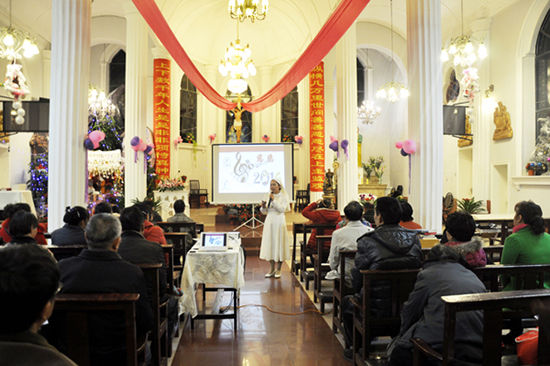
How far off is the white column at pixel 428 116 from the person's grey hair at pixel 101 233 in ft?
11.6

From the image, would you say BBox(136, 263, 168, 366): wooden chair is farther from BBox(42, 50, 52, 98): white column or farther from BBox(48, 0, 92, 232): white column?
BBox(42, 50, 52, 98): white column

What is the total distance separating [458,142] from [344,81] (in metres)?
6.01

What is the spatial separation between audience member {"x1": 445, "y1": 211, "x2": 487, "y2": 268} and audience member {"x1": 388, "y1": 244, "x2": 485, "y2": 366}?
127mm

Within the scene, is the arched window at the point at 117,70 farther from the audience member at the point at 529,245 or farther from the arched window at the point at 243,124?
the audience member at the point at 529,245

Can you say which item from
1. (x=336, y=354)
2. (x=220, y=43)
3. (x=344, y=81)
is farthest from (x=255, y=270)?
(x=220, y=43)

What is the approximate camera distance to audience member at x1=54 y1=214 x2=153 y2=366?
1805mm

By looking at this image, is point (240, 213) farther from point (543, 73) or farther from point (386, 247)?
point (543, 73)

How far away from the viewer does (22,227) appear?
2.56m

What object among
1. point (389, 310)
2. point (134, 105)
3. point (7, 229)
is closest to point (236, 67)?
point (134, 105)

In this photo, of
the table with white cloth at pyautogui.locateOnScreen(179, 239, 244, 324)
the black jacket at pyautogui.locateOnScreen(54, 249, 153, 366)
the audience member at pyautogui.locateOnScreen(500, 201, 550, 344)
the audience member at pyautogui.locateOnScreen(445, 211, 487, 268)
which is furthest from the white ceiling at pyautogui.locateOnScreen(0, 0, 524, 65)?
the black jacket at pyautogui.locateOnScreen(54, 249, 153, 366)

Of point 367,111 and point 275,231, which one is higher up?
point 367,111

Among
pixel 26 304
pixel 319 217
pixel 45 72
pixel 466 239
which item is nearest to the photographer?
pixel 26 304

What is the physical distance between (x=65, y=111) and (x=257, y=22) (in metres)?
12.8

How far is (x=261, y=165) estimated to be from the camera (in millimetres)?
7898
